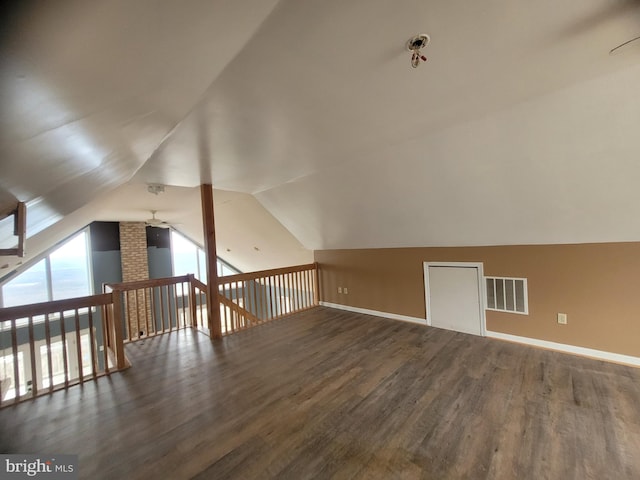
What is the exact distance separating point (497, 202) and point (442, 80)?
1806mm

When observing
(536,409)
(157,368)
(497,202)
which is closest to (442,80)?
(497,202)

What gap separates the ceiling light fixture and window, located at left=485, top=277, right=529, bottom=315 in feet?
10.1

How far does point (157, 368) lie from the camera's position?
3105 mm

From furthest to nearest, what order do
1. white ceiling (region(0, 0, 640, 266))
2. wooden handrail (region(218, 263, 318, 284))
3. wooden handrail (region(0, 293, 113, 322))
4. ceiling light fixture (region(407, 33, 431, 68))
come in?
wooden handrail (region(218, 263, 318, 284)), wooden handrail (region(0, 293, 113, 322)), ceiling light fixture (region(407, 33, 431, 68)), white ceiling (region(0, 0, 640, 266))

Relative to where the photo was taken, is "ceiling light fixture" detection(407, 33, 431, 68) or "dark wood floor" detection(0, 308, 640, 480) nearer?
"ceiling light fixture" detection(407, 33, 431, 68)

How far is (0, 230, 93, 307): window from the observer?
5902mm

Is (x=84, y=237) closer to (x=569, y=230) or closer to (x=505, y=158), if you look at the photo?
(x=505, y=158)

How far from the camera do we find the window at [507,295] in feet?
11.0

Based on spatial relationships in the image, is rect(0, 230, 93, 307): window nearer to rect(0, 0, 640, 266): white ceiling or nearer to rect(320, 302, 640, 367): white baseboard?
rect(0, 0, 640, 266): white ceiling

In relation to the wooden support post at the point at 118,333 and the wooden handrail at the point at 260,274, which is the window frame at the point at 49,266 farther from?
the wooden handrail at the point at 260,274

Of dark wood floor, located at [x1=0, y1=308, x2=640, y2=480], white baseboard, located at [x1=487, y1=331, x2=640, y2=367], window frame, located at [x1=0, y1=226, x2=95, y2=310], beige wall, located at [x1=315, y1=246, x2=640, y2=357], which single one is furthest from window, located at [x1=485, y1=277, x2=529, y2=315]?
window frame, located at [x1=0, y1=226, x2=95, y2=310]

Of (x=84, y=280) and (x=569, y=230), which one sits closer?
(x=569, y=230)

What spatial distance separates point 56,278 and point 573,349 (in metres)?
9.81

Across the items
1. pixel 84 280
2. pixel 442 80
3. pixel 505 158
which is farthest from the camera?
pixel 84 280
